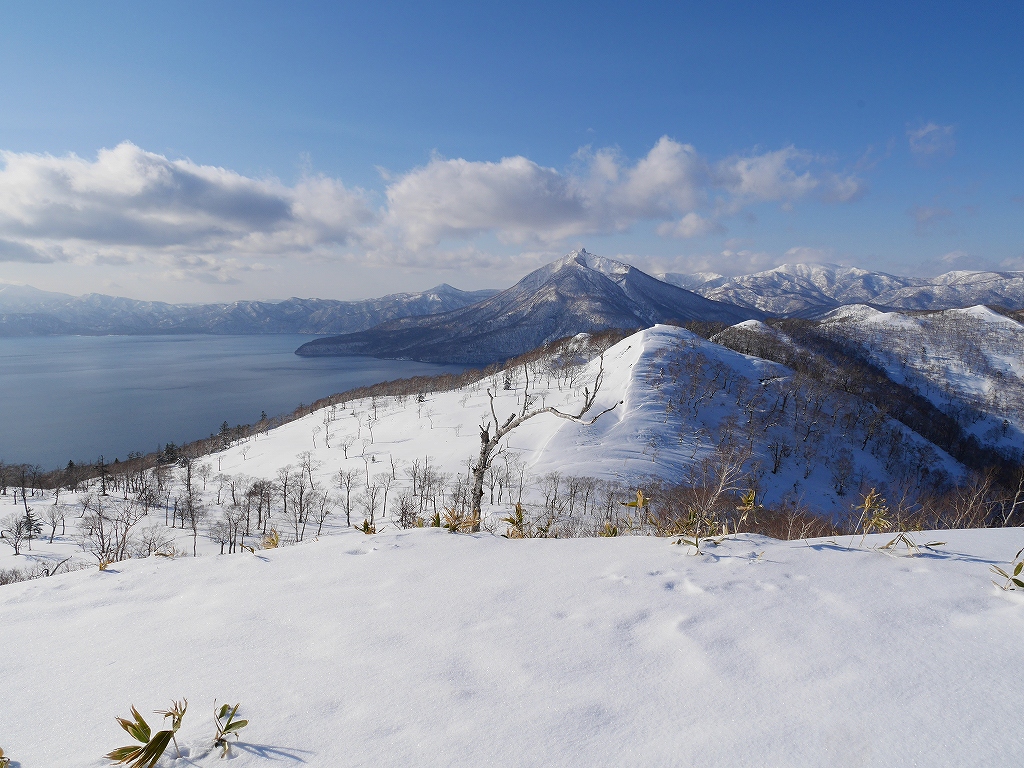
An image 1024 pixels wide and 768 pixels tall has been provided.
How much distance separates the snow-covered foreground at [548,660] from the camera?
2.02 metres

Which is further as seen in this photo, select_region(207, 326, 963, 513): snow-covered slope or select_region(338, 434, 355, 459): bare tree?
select_region(338, 434, 355, 459): bare tree

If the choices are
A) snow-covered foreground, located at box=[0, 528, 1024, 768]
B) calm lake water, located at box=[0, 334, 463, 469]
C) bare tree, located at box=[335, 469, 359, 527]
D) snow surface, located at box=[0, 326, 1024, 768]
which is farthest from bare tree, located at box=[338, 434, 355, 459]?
snow-covered foreground, located at box=[0, 528, 1024, 768]

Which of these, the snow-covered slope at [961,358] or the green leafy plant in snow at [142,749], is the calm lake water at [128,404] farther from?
the snow-covered slope at [961,358]

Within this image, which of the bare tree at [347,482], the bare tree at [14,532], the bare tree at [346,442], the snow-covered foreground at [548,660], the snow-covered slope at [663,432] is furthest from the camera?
the bare tree at [346,442]

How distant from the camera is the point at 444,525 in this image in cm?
604

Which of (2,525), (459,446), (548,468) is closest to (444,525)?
(548,468)

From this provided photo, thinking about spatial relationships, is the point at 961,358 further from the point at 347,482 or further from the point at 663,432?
the point at 347,482

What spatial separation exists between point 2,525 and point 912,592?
238 ft

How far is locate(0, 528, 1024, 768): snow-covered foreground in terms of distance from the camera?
2.02m

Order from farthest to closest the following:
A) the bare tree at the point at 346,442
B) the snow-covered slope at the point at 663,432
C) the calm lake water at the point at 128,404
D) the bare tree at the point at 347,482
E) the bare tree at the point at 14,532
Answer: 1. the calm lake water at the point at 128,404
2. the bare tree at the point at 346,442
3. the bare tree at the point at 347,482
4. the snow-covered slope at the point at 663,432
5. the bare tree at the point at 14,532

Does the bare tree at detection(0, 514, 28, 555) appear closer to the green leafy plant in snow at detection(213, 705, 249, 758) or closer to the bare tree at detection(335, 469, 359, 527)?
the bare tree at detection(335, 469, 359, 527)

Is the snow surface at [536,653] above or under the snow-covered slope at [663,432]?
above

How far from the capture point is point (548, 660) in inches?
104

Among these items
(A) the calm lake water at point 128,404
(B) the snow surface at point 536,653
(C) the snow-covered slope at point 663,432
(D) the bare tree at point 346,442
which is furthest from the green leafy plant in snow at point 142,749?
(A) the calm lake water at point 128,404
